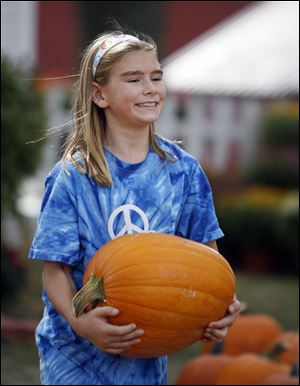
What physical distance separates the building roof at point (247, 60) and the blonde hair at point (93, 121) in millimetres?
8702

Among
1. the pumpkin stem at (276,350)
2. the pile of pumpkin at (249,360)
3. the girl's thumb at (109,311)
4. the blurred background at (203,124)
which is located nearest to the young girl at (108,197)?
the girl's thumb at (109,311)

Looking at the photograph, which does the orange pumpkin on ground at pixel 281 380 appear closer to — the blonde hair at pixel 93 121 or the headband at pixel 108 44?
the blonde hair at pixel 93 121

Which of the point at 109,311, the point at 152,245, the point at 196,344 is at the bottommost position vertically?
the point at 196,344

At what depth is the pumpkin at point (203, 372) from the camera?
4.87 metres

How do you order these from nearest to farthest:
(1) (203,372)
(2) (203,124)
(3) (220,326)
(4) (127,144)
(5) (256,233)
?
(3) (220,326), (4) (127,144), (1) (203,372), (5) (256,233), (2) (203,124)

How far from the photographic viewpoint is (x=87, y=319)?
9.50 ft

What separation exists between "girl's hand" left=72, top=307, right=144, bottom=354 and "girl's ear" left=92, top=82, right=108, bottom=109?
0.70 m

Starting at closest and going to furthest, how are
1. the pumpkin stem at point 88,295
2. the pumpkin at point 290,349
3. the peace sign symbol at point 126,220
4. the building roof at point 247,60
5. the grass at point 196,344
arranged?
the pumpkin stem at point 88,295
the peace sign symbol at point 126,220
the grass at point 196,344
the pumpkin at point 290,349
the building roof at point 247,60

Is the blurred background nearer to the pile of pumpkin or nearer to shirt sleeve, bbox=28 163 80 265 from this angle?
the pile of pumpkin

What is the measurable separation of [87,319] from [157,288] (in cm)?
23

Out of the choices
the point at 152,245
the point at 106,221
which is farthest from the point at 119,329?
the point at 106,221

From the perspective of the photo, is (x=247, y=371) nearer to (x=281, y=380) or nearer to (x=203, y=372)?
(x=203, y=372)

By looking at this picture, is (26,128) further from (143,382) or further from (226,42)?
(226,42)

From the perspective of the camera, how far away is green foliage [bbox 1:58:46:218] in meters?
6.50
